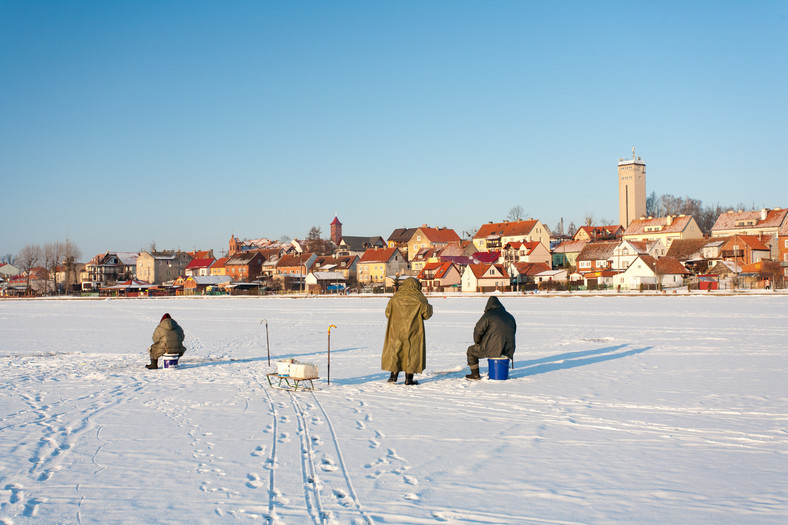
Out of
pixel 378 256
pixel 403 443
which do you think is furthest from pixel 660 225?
pixel 403 443

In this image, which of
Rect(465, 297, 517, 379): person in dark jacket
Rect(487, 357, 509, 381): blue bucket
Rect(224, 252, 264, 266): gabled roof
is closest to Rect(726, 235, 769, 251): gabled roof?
Rect(487, 357, 509, 381): blue bucket

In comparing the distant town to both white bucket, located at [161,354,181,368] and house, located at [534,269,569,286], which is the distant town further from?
white bucket, located at [161,354,181,368]

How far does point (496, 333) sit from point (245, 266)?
116 metres

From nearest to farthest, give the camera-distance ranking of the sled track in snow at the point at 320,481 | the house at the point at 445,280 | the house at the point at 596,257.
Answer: the sled track in snow at the point at 320,481 → the house at the point at 445,280 → the house at the point at 596,257

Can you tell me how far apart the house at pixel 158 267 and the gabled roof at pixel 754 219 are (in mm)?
105273

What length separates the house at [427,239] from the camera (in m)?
126

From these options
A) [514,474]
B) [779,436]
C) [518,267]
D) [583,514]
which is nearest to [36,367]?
[514,474]

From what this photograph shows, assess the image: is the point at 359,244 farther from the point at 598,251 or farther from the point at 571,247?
the point at 598,251

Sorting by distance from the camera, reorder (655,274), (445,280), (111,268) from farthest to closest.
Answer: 1. (111,268)
2. (445,280)
3. (655,274)

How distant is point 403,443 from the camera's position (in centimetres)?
722

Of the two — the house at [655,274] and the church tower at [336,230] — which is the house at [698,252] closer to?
the house at [655,274]

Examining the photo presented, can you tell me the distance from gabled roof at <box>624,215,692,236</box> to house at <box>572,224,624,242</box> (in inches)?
167

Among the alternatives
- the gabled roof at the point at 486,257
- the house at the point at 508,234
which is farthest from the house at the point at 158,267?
the gabled roof at the point at 486,257

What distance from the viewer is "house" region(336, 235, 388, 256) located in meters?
149
